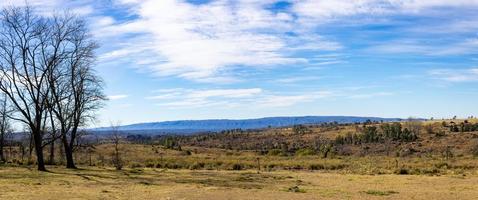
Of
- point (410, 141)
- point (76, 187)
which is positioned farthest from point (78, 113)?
point (410, 141)

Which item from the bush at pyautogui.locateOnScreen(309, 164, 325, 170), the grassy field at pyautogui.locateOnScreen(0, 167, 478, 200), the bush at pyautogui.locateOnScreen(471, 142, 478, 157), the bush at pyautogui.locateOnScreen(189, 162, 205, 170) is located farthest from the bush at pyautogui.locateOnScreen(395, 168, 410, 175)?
the bush at pyautogui.locateOnScreen(471, 142, 478, 157)

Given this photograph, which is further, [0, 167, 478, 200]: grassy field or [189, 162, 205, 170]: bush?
[189, 162, 205, 170]: bush

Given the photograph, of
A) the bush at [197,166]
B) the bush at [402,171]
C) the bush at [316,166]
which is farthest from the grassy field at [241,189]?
the bush at [197,166]

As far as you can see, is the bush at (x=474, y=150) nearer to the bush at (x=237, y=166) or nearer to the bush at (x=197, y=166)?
the bush at (x=237, y=166)

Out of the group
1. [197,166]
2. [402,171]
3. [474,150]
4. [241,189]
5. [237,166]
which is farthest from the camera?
[474,150]

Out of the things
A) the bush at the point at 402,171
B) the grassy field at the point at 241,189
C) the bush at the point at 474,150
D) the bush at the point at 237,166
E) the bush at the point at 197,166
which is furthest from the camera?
the bush at the point at 474,150

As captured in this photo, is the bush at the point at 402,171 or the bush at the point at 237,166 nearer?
the bush at the point at 402,171

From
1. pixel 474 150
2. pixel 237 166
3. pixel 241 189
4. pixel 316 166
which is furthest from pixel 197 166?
pixel 474 150

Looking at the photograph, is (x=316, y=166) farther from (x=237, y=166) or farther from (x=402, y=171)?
(x=402, y=171)

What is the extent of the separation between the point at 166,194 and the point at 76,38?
2327 centimetres

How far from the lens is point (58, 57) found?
139 feet

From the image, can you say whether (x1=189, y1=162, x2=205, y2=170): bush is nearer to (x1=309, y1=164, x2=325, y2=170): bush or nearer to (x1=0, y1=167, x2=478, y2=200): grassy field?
(x1=309, y1=164, x2=325, y2=170): bush

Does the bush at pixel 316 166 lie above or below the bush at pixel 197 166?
below

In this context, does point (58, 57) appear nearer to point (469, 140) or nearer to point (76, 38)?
point (76, 38)
